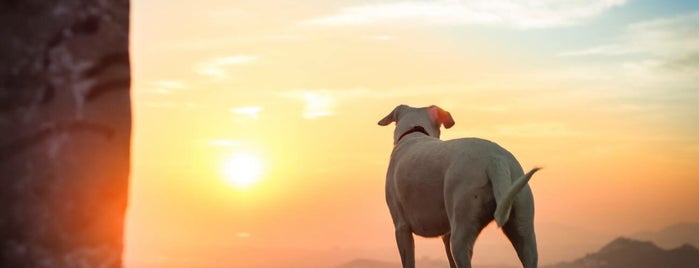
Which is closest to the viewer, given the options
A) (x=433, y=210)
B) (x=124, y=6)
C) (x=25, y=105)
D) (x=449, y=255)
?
(x=25, y=105)

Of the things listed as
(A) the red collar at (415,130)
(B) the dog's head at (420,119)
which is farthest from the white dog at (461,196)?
(B) the dog's head at (420,119)

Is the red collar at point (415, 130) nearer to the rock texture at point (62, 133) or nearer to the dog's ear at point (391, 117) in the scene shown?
the dog's ear at point (391, 117)

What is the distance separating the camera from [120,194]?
4.68 m

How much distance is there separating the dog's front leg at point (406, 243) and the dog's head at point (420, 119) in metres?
1.61

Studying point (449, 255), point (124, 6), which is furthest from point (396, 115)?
point (124, 6)

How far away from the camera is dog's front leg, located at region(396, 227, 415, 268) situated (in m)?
11.5

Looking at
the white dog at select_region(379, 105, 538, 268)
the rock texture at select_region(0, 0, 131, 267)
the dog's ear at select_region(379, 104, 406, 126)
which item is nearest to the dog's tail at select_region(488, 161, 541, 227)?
the white dog at select_region(379, 105, 538, 268)

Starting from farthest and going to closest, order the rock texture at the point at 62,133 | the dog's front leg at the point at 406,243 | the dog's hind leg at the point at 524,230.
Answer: the dog's front leg at the point at 406,243
the dog's hind leg at the point at 524,230
the rock texture at the point at 62,133

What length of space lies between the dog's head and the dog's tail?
313 centimetres

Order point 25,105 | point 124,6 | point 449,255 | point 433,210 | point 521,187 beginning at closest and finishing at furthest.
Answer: point 25,105, point 124,6, point 521,187, point 433,210, point 449,255

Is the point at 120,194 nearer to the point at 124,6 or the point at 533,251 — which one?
the point at 124,6

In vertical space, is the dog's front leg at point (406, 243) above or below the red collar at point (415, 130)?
below

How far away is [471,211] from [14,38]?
609cm

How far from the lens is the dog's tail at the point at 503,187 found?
8.96 metres
